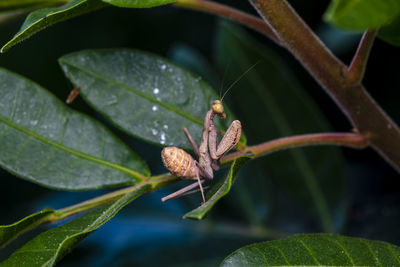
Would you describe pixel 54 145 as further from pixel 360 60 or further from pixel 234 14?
pixel 360 60

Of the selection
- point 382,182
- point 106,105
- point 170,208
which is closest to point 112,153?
point 106,105

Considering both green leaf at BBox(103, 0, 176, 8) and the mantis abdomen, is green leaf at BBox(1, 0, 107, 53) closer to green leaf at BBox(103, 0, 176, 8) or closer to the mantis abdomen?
green leaf at BBox(103, 0, 176, 8)

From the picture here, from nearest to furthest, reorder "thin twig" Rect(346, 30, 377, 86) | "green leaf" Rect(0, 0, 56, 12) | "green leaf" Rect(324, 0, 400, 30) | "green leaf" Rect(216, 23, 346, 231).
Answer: "green leaf" Rect(324, 0, 400, 30) < "thin twig" Rect(346, 30, 377, 86) < "green leaf" Rect(0, 0, 56, 12) < "green leaf" Rect(216, 23, 346, 231)

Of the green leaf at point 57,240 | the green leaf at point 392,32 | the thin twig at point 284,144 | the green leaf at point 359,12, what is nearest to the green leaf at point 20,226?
the green leaf at point 57,240

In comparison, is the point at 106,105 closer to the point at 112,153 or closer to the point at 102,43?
the point at 112,153

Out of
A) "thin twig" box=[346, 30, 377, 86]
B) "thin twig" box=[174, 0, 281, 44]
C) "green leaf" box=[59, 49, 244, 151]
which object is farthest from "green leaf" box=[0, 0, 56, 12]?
"thin twig" box=[346, 30, 377, 86]

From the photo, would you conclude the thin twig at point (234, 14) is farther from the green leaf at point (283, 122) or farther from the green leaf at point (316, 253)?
the green leaf at point (316, 253)
